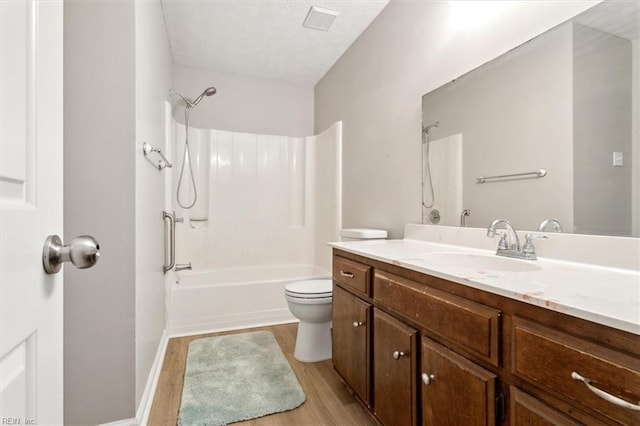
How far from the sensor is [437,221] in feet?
5.37

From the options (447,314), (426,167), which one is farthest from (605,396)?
(426,167)

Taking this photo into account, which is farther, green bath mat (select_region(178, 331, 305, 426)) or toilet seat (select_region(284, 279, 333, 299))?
toilet seat (select_region(284, 279, 333, 299))

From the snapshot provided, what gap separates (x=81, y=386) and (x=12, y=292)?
1212mm

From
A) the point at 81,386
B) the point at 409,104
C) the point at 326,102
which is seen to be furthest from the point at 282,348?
the point at 326,102

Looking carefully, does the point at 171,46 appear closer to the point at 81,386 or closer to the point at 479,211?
the point at 81,386

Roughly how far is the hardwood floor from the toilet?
0.22 ft

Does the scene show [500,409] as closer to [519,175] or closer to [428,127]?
[519,175]

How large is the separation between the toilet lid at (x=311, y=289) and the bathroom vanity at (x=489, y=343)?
20.6 inches

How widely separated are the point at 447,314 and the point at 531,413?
281mm

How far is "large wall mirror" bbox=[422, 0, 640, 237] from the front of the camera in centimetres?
95

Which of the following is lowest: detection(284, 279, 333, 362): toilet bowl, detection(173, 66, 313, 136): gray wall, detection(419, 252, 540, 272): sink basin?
detection(284, 279, 333, 362): toilet bowl

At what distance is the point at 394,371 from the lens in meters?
1.11

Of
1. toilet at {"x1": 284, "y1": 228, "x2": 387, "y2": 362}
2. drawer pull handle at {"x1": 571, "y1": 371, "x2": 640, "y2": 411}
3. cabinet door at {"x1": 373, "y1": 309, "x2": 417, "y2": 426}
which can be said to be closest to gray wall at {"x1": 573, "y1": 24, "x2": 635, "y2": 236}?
drawer pull handle at {"x1": 571, "y1": 371, "x2": 640, "y2": 411}

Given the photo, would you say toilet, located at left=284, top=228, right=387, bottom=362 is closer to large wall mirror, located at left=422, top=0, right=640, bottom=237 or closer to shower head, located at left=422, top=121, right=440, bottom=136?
shower head, located at left=422, top=121, right=440, bottom=136
